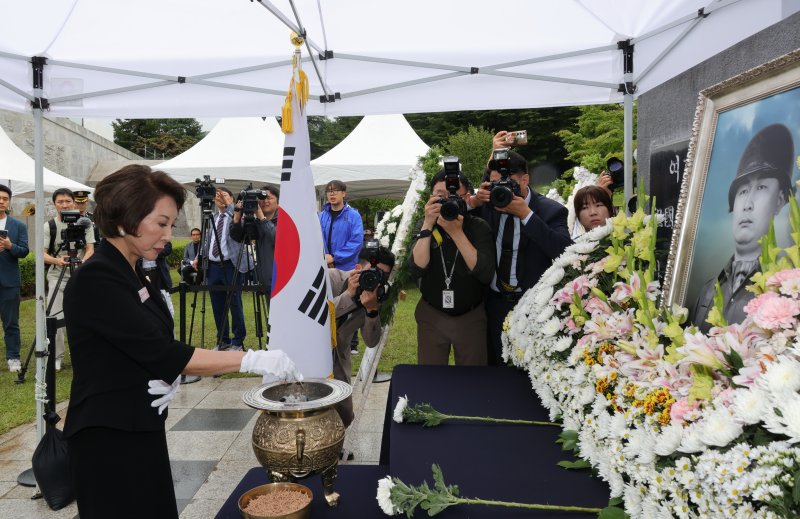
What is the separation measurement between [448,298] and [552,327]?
4.41ft

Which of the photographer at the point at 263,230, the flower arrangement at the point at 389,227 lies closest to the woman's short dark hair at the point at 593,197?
the flower arrangement at the point at 389,227

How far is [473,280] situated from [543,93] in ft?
5.40

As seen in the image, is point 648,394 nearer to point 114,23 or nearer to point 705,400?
point 705,400

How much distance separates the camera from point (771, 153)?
1.45 metres

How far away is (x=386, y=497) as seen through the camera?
4.77 ft

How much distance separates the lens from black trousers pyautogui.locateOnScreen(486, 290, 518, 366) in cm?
342

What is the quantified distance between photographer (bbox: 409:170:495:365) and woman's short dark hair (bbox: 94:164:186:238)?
1609 millimetres

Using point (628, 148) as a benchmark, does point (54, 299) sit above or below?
below

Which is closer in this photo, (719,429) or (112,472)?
(719,429)

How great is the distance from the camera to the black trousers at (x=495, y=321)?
3422mm

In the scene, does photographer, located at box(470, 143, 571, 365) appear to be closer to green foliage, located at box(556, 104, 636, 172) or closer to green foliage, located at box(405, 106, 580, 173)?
green foliage, located at box(556, 104, 636, 172)

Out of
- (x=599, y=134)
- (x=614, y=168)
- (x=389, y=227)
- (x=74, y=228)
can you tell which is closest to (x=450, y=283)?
(x=389, y=227)

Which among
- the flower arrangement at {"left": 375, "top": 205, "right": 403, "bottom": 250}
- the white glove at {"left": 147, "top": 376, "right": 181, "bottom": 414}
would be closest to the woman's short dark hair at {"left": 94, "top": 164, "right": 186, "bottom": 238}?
the white glove at {"left": 147, "top": 376, "right": 181, "bottom": 414}

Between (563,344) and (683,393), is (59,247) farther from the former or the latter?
(683,393)
